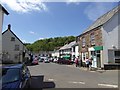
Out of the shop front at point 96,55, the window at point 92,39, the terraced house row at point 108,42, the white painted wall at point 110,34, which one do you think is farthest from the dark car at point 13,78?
the window at point 92,39

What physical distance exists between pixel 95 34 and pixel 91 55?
341 centimetres

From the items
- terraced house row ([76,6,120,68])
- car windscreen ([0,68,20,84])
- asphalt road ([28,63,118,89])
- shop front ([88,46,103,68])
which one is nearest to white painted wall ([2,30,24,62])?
shop front ([88,46,103,68])

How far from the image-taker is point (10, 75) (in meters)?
9.92

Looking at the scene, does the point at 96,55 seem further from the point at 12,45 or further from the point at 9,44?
the point at 9,44

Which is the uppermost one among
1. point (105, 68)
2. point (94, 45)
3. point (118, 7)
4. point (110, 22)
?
point (118, 7)

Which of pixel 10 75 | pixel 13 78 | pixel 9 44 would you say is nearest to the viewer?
pixel 13 78

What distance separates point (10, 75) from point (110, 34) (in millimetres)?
22655

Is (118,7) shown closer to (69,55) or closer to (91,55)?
(91,55)

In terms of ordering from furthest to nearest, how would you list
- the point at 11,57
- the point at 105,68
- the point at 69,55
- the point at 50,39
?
the point at 50,39
the point at 69,55
the point at 11,57
the point at 105,68

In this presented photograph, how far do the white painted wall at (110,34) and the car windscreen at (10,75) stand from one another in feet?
69.9

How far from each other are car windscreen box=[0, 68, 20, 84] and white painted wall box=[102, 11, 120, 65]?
69.9 feet

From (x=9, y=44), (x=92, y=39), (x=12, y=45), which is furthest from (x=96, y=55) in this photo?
(x=9, y=44)

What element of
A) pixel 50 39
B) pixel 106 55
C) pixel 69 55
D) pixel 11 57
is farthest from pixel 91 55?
pixel 50 39

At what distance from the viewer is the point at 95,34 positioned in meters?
33.0
